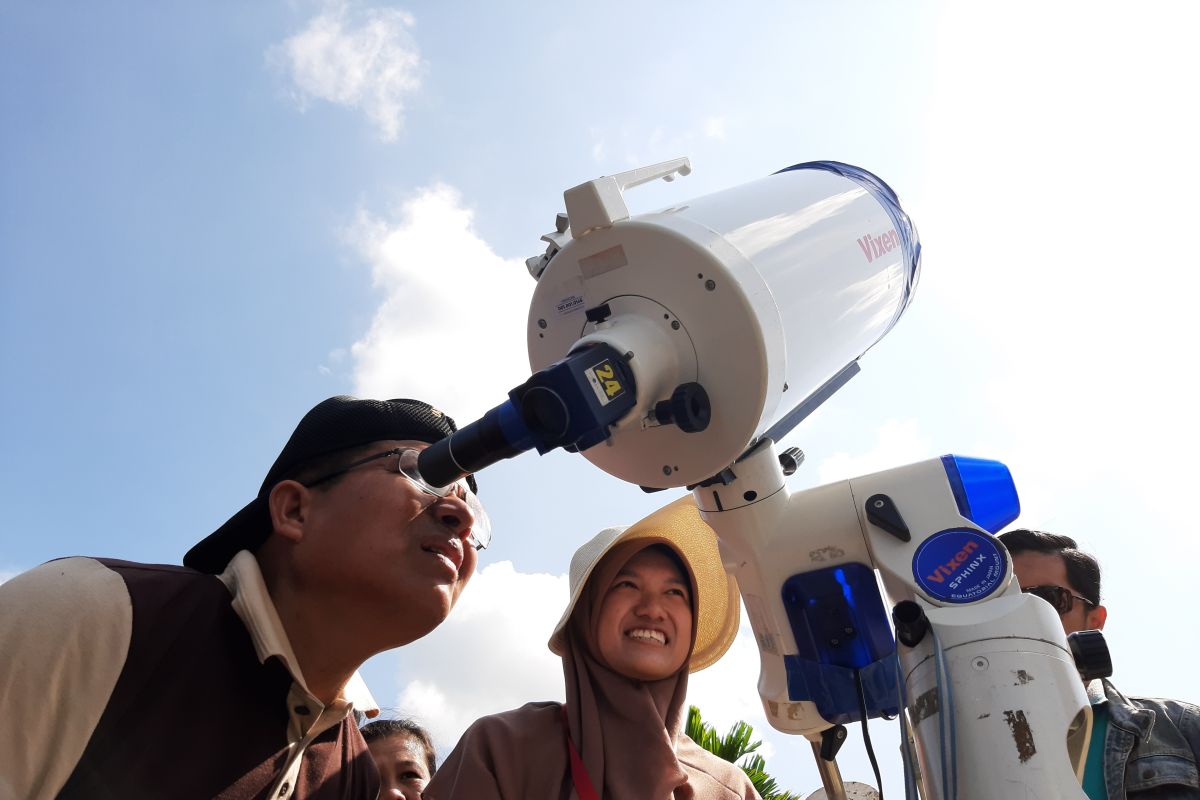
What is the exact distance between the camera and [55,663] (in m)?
2.20

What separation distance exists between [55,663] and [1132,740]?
11.2 ft

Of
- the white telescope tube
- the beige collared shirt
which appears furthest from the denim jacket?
the beige collared shirt

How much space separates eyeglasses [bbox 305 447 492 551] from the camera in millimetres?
2957

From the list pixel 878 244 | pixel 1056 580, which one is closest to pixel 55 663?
pixel 878 244

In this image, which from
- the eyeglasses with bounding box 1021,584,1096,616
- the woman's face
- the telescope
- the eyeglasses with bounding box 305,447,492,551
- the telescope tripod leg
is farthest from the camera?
the eyeglasses with bounding box 1021,584,1096,616

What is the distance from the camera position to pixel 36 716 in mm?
2164

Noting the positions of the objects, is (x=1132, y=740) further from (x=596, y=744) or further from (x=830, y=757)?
(x=596, y=744)

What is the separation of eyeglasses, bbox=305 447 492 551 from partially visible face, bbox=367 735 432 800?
6.13ft

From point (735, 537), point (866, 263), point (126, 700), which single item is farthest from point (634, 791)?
point (866, 263)

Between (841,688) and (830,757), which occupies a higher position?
(841,688)

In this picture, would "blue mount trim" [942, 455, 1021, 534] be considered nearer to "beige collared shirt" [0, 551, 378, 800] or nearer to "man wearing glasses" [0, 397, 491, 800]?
"man wearing glasses" [0, 397, 491, 800]

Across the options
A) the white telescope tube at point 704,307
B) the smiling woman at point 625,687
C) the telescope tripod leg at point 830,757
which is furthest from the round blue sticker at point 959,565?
the smiling woman at point 625,687

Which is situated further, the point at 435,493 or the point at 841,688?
the point at 435,493

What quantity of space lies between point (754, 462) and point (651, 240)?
772mm
